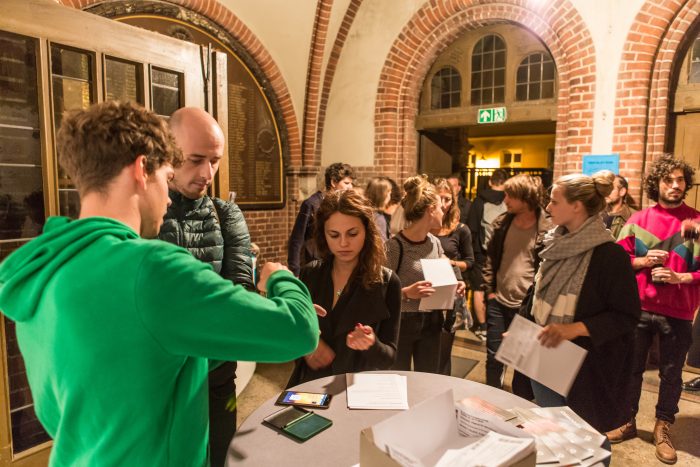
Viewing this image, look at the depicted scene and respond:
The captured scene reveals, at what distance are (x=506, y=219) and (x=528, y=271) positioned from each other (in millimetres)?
413

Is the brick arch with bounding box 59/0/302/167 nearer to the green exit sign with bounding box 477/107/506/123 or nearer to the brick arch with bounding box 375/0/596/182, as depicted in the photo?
the brick arch with bounding box 375/0/596/182

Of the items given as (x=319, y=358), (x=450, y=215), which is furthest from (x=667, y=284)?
(x=319, y=358)

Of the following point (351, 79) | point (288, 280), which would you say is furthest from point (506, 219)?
point (351, 79)

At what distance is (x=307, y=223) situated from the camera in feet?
12.7

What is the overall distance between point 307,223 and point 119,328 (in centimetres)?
298

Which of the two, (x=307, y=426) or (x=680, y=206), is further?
(x=680, y=206)

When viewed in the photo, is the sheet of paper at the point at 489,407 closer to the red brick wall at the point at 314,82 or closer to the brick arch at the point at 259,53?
the brick arch at the point at 259,53

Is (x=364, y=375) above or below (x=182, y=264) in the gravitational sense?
below

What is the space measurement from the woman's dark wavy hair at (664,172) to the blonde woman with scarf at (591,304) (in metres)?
0.94

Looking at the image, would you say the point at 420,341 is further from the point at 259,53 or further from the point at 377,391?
the point at 259,53

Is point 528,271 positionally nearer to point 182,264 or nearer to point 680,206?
point 680,206

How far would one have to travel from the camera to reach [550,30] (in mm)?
4977

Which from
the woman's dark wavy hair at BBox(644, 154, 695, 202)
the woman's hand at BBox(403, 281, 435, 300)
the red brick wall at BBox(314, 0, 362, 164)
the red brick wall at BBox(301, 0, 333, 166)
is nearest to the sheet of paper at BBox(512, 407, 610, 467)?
the woman's hand at BBox(403, 281, 435, 300)

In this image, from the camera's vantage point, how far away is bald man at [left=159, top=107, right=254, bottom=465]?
1.83m
